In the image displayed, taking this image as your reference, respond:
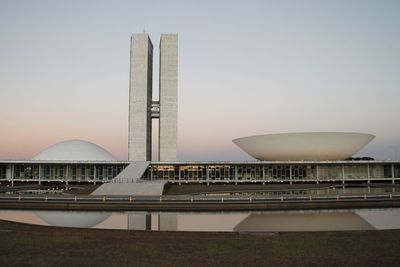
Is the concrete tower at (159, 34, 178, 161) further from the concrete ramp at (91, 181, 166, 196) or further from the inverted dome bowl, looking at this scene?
the concrete ramp at (91, 181, 166, 196)

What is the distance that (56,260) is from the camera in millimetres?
10219

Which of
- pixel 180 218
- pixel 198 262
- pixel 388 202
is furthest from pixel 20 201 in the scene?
pixel 388 202

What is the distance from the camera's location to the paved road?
22156mm

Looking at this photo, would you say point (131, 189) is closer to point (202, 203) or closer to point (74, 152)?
point (202, 203)

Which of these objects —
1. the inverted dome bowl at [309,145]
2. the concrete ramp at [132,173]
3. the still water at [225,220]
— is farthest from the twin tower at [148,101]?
the still water at [225,220]

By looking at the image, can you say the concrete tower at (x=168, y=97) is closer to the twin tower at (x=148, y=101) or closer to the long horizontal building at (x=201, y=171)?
the twin tower at (x=148, y=101)

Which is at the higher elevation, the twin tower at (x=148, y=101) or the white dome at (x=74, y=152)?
the twin tower at (x=148, y=101)

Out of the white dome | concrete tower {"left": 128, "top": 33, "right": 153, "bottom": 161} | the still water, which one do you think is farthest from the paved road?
concrete tower {"left": 128, "top": 33, "right": 153, "bottom": 161}

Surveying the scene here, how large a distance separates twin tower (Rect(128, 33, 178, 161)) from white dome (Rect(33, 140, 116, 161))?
541cm

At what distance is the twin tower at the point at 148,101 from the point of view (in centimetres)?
6297

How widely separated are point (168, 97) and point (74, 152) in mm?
17180

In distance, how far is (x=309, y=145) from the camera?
50.7 metres

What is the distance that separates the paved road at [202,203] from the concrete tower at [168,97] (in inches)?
1468

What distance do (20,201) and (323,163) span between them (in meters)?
38.6
